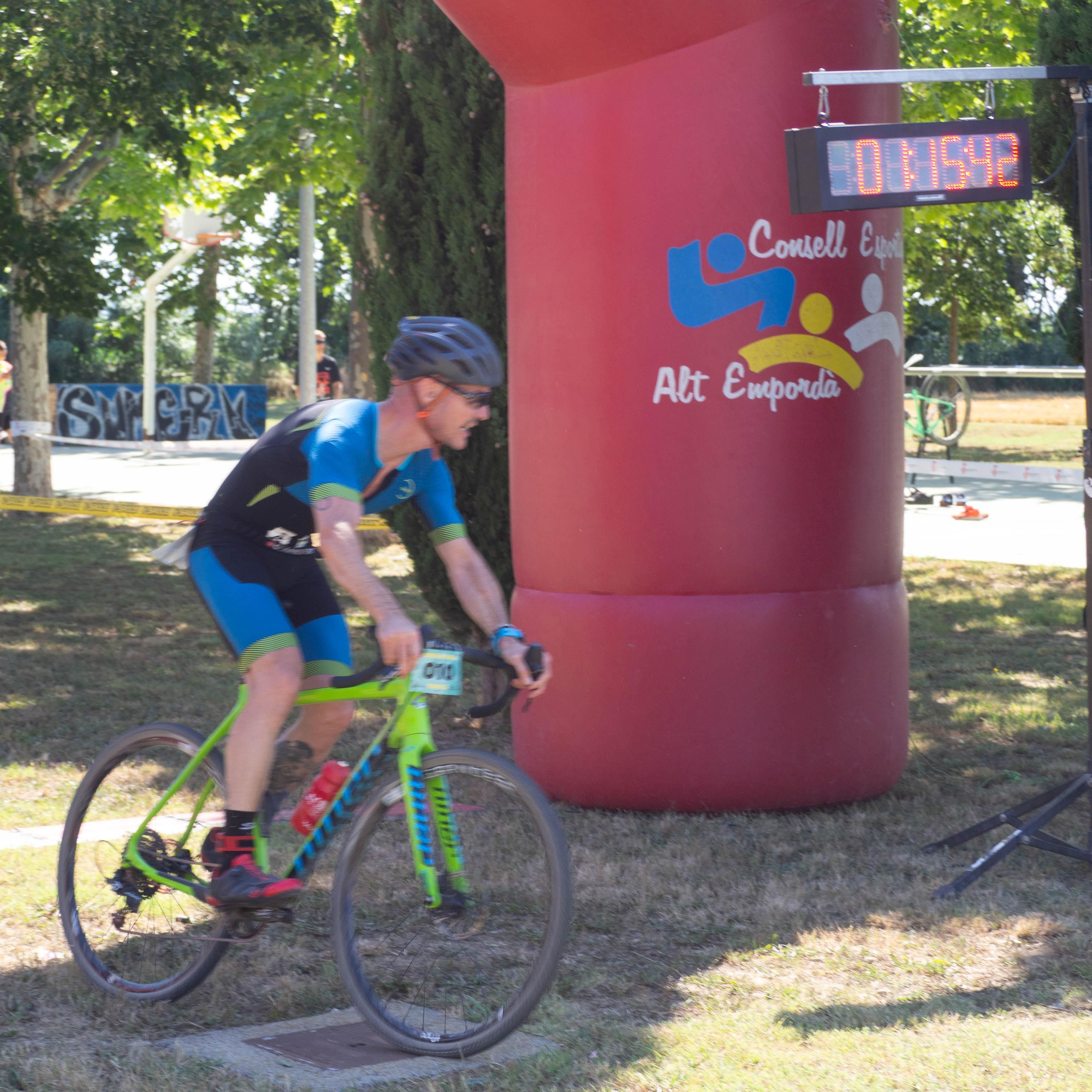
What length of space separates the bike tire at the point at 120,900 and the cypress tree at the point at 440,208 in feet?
11.4

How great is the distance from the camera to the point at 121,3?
10945 mm

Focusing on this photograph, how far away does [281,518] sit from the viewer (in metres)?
3.95

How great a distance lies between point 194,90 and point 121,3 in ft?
2.66

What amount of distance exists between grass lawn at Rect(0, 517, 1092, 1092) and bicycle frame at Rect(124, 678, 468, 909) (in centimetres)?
50

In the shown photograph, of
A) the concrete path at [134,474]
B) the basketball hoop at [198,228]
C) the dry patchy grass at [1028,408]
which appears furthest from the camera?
the dry patchy grass at [1028,408]

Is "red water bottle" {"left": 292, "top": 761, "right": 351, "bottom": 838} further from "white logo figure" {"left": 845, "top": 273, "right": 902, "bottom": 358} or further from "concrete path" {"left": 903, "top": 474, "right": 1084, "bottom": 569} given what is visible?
"concrete path" {"left": 903, "top": 474, "right": 1084, "bottom": 569}

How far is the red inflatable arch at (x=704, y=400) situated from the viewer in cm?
599

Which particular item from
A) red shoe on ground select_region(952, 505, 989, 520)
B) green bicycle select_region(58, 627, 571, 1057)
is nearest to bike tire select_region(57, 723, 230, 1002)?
green bicycle select_region(58, 627, 571, 1057)

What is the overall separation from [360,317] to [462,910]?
10847 millimetres

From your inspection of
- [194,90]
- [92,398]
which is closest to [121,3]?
[194,90]

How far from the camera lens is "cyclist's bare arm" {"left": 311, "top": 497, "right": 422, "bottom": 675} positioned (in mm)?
3467

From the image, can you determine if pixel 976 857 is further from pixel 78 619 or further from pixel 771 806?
pixel 78 619

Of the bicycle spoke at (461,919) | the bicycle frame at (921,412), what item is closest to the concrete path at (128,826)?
the bicycle spoke at (461,919)

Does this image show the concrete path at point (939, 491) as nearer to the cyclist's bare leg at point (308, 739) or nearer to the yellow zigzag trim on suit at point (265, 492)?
the cyclist's bare leg at point (308, 739)
